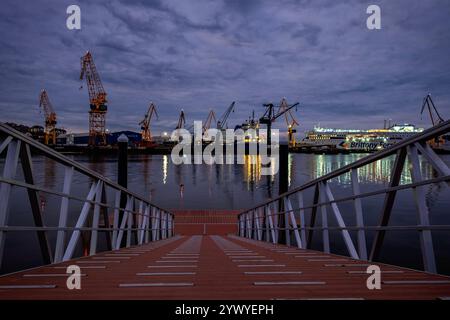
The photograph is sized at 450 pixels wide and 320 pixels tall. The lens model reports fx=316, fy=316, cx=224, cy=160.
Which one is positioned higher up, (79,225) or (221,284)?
(79,225)

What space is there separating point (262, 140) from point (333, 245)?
14021 centimetres

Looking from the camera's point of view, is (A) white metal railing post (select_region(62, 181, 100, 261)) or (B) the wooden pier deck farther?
(A) white metal railing post (select_region(62, 181, 100, 261))

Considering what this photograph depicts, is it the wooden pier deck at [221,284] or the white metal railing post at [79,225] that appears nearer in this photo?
the wooden pier deck at [221,284]

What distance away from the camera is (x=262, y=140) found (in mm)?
155500

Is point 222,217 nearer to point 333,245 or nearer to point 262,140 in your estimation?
point 333,245

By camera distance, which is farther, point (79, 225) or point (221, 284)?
point (79, 225)

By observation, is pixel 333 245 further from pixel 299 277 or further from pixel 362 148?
pixel 362 148
